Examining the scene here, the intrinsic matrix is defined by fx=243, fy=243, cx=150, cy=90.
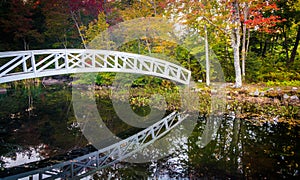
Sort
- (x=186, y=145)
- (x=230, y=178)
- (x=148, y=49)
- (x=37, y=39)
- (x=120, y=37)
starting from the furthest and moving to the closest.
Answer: (x=37, y=39) → (x=120, y=37) → (x=148, y=49) → (x=186, y=145) → (x=230, y=178)

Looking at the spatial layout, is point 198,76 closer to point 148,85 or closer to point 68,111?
point 148,85

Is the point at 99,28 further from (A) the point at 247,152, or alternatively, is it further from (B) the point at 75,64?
(A) the point at 247,152

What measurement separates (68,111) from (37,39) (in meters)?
11.0

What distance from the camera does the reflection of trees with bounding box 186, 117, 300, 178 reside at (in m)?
3.28

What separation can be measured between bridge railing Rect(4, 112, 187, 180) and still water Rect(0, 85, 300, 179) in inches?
9.8

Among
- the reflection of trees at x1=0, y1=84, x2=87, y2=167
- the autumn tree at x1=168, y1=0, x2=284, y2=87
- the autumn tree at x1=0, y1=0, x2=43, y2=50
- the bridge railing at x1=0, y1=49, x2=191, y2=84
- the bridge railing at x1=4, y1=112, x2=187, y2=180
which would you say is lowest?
the bridge railing at x1=4, y1=112, x2=187, y2=180

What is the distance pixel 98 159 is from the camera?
3.90 metres

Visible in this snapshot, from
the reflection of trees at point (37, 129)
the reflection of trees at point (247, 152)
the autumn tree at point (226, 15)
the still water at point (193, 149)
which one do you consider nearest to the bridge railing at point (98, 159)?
the still water at point (193, 149)

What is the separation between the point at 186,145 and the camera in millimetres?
4320

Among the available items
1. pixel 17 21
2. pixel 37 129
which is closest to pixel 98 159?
pixel 37 129

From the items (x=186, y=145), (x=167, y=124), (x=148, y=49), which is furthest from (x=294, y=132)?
(x=148, y=49)

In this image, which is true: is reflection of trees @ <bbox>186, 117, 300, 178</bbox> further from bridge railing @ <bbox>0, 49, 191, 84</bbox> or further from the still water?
bridge railing @ <bbox>0, 49, 191, 84</bbox>

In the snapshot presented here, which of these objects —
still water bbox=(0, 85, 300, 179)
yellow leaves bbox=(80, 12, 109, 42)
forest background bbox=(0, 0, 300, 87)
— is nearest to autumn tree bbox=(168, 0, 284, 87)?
forest background bbox=(0, 0, 300, 87)

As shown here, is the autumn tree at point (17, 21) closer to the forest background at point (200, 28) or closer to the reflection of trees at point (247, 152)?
the forest background at point (200, 28)
